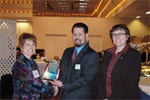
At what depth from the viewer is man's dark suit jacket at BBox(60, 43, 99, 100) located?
90.1 inches

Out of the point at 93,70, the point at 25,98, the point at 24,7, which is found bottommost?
the point at 25,98

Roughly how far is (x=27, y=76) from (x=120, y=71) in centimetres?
68

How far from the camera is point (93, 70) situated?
2309 millimetres

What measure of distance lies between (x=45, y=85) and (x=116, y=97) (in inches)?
21.1

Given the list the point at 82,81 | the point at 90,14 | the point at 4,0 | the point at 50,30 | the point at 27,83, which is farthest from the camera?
the point at 90,14

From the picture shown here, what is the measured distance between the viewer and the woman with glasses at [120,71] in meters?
2.12

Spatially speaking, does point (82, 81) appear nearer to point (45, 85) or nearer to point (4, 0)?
point (45, 85)

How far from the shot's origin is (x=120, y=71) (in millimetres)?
2156

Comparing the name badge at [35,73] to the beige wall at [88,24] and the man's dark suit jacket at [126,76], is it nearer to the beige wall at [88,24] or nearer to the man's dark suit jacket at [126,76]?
the man's dark suit jacket at [126,76]

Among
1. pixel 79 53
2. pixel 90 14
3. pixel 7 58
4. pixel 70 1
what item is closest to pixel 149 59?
pixel 7 58

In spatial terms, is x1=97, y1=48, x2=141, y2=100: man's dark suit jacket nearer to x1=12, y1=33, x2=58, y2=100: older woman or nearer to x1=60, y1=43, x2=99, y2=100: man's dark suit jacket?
x1=60, y1=43, x2=99, y2=100: man's dark suit jacket

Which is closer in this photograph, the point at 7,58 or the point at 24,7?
the point at 7,58

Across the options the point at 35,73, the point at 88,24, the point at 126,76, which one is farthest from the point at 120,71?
the point at 88,24

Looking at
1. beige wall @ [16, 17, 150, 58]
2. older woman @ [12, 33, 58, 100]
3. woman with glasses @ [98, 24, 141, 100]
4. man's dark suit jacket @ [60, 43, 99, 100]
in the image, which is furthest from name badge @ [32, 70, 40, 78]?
beige wall @ [16, 17, 150, 58]
